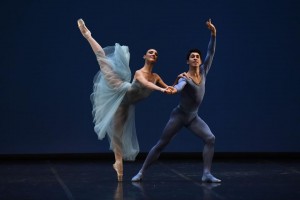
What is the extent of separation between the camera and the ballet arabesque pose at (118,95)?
19.5 ft

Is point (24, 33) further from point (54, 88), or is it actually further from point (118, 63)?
point (118, 63)

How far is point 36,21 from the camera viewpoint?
7738mm

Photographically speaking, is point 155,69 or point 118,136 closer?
point 118,136

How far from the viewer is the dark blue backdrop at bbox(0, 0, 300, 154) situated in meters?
7.76

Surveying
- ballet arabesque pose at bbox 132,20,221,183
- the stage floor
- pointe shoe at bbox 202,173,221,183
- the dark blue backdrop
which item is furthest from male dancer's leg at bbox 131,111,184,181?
the dark blue backdrop

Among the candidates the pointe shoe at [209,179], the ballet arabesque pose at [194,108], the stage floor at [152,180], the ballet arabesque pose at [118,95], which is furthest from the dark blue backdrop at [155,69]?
the pointe shoe at [209,179]

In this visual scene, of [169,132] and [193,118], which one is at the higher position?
[193,118]

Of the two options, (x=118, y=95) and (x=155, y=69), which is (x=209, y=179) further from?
(x=155, y=69)

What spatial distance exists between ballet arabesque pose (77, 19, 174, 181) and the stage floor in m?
0.37

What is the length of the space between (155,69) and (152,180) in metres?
2.09

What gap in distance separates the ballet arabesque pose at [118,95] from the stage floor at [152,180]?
1.21 ft

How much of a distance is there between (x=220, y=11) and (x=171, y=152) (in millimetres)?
1784

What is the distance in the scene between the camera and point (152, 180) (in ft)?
20.1

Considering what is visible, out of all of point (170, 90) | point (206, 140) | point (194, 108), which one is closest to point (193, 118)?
point (194, 108)
